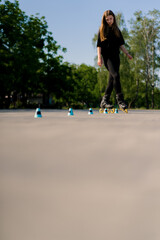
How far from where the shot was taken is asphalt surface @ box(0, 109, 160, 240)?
156 centimetres

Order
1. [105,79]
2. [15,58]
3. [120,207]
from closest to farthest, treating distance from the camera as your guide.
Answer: [120,207]
[15,58]
[105,79]

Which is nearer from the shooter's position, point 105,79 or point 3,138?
point 3,138

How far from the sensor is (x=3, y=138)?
185 inches

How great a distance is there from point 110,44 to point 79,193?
24.9 ft

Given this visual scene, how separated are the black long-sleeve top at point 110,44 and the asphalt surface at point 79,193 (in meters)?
5.80

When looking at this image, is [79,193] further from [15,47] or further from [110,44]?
[15,47]

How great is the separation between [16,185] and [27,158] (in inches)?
39.6

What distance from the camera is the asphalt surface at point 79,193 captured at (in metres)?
1.56

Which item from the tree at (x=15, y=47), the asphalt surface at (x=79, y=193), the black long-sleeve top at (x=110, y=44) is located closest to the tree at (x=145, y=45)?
the tree at (x=15, y=47)

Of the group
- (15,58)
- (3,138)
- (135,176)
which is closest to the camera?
(135,176)

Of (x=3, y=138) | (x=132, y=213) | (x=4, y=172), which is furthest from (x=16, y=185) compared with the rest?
(x=3, y=138)

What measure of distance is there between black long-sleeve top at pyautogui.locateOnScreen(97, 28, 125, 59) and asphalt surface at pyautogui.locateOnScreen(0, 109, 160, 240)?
5800mm

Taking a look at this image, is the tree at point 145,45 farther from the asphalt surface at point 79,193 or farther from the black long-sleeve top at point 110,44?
the asphalt surface at point 79,193

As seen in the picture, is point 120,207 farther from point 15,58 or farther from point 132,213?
point 15,58
